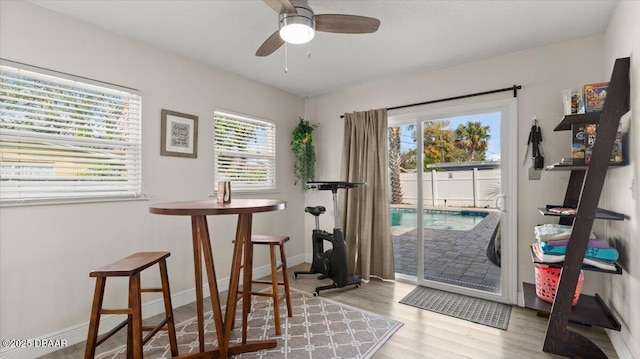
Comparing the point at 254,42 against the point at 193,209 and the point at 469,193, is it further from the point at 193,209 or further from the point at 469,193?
the point at 469,193

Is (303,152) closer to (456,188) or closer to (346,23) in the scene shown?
(456,188)

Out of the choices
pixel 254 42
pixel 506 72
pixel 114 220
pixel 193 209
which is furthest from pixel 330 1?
pixel 114 220

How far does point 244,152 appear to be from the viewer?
3701 millimetres

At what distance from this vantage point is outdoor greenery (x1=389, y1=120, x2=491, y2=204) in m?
3.18

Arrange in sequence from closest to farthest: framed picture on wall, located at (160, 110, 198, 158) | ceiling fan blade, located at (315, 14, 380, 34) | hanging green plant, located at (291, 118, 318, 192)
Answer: ceiling fan blade, located at (315, 14, 380, 34) → framed picture on wall, located at (160, 110, 198, 158) → hanging green plant, located at (291, 118, 318, 192)

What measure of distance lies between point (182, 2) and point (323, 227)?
9.95 ft

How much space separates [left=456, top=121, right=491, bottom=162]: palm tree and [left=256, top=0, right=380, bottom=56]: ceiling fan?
6.08ft

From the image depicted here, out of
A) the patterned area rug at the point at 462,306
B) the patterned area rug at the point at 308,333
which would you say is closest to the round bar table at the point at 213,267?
the patterned area rug at the point at 308,333

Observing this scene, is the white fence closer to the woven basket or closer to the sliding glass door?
the sliding glass door

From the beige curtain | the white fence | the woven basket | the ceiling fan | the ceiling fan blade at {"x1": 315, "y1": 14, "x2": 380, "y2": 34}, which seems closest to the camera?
the ceiling fan

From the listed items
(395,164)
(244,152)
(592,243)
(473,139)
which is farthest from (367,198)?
(592,243)

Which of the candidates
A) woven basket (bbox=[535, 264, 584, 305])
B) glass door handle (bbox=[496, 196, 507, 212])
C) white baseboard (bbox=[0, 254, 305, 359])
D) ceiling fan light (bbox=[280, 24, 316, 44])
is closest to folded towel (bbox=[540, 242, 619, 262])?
woven basket (bbox=[535, 264, 584, 305])

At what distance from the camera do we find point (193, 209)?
5.37 ft

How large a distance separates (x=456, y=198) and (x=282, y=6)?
8.68 ft
